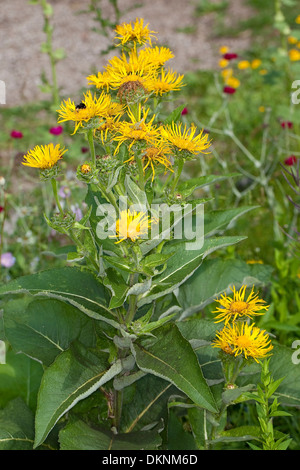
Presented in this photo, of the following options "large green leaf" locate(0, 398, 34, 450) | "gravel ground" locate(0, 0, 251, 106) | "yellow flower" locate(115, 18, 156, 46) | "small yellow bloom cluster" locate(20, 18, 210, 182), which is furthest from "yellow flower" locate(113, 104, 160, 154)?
"gravel ground" locate(0, 0, 251, 106)

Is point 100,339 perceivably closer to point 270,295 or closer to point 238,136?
point 270,295

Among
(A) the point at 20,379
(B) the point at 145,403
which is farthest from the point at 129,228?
(A) the point at 20,379

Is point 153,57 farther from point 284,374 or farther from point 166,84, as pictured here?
point 284,374

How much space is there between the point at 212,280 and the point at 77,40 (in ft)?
20.5

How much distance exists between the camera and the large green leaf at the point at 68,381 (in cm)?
159

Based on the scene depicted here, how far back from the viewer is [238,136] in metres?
4.94

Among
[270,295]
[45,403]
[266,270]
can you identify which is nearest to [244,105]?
[270,295]

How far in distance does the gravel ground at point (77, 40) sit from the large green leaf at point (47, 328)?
175 inches

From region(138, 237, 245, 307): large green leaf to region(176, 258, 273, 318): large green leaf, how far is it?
0.84 ft

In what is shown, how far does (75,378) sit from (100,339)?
204mm

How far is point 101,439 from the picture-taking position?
72.5 inches

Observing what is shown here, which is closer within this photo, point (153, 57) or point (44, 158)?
point (44, 158)

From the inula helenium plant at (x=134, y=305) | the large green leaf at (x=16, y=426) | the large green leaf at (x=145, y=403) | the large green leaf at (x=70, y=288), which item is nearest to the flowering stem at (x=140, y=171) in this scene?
the inula helenium plant at (x=134, y=305)

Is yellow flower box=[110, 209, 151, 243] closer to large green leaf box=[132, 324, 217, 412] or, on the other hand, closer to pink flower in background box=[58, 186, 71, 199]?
large green leaf box=[132, 324, 217, 412]
